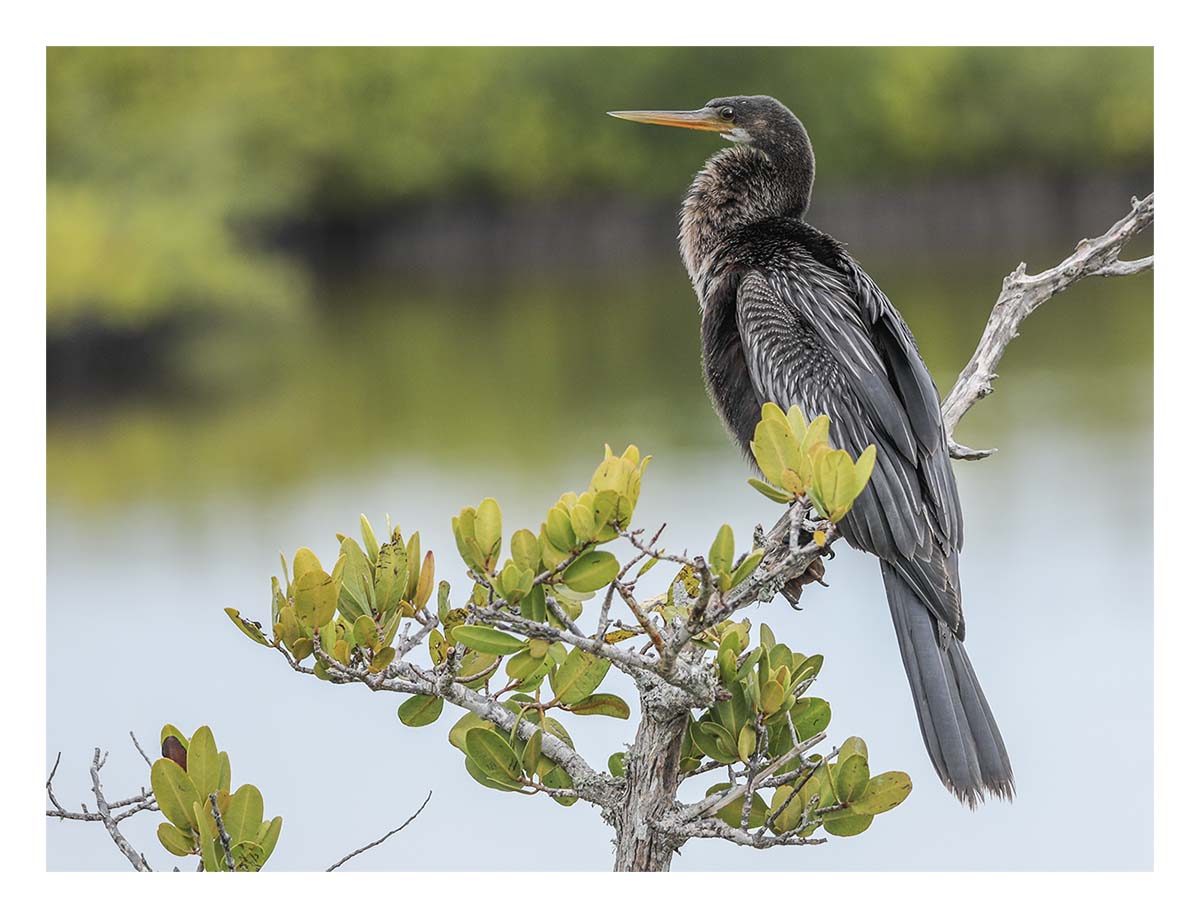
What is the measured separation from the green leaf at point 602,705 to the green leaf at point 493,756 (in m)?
0.15

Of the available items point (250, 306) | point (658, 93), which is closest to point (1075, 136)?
point (658, 93)

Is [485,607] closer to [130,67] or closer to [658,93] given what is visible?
[658,93]

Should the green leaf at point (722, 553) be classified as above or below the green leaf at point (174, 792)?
above

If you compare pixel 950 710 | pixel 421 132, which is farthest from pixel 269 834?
pixel 421 132

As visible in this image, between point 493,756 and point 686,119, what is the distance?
6.74ft

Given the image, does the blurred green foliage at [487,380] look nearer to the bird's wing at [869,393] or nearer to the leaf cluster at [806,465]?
the bird's wing at [869,393]

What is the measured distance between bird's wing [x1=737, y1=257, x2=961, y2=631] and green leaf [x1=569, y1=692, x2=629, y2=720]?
73 cm

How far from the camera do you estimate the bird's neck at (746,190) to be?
370 cm

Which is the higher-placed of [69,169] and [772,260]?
[69,169]

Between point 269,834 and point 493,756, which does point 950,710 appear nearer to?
point 493,756

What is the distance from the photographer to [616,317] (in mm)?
14031

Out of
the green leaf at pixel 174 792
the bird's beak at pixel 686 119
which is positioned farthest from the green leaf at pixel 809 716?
the bird's beak at pixel 686 119

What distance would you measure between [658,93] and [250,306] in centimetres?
744

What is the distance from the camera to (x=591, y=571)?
1995 millimetres
